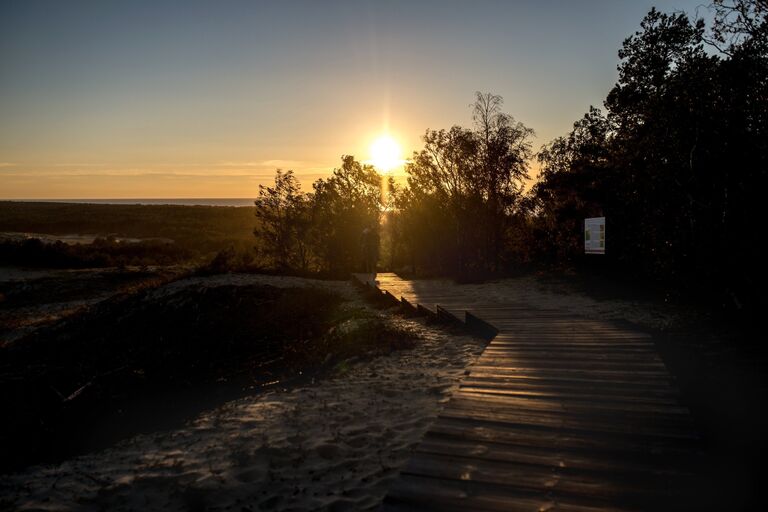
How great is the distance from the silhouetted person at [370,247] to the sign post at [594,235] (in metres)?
8.45

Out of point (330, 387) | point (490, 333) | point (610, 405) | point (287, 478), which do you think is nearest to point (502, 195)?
point (490, 333)

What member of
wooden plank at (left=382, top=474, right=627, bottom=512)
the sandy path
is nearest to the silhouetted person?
the sandy path

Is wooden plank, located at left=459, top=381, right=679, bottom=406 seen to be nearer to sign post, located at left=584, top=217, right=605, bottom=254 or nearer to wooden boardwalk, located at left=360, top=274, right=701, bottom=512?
wooden boardwalk, located at left=360, top=274, right=701, bottom=512

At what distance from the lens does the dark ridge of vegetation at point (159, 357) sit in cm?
656

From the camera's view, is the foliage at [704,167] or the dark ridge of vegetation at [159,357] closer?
the dark ridge of vegetation at [159,357]

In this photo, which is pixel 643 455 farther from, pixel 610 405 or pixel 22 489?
pixel 22 489

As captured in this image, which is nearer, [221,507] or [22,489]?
[221,507]

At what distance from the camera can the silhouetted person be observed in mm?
21359

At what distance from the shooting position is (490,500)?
10.8 ft

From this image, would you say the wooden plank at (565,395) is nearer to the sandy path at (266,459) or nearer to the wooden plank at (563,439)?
the sandy path at (266,459)

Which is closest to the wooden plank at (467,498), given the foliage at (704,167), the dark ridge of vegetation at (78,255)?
the foliage at (704,167)

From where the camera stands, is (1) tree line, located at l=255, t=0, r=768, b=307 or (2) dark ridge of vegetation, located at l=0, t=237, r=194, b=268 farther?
(2) dark ridge of vegetation, located at l=0, t=237, r=194, b=268

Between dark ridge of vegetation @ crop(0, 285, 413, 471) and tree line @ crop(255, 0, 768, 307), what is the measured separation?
6.33 metres

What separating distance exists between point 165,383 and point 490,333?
5.47 meters
